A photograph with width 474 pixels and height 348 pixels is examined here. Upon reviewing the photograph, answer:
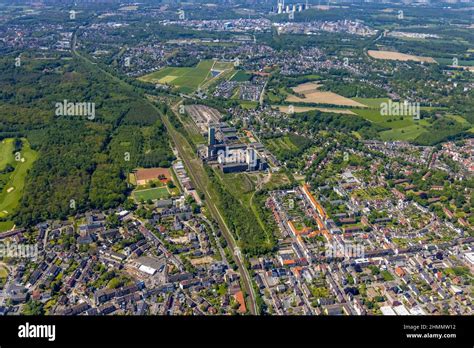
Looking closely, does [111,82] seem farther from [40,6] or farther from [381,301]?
[40,6]

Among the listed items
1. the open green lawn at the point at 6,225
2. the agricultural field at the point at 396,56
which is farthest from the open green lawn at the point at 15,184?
the agricultural field at the point at 396,56

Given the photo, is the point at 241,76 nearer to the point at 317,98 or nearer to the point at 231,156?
the point at 317,98

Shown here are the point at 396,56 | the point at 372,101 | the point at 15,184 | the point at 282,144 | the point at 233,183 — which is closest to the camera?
the point at 15,184

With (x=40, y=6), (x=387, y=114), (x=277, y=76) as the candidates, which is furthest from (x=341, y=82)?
(x=40, y=6)

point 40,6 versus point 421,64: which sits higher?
point 40,6

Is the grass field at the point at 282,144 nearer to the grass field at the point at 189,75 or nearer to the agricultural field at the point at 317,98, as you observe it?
the agricultural field at the point at 317,98

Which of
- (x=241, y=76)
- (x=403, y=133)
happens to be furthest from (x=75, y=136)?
(x=403, y=133)
